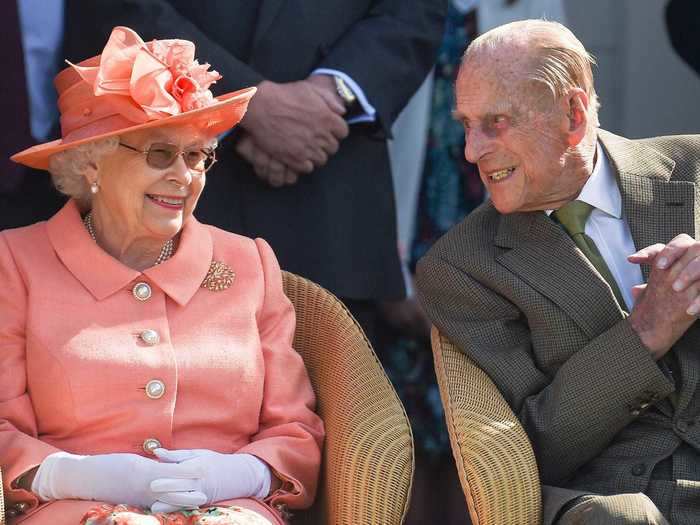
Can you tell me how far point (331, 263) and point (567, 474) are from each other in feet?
4.34

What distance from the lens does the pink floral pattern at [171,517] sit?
11.5 ft

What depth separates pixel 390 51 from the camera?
502 cm

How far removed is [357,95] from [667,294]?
1.48m

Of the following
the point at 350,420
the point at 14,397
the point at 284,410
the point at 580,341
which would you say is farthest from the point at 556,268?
the point at 14,397

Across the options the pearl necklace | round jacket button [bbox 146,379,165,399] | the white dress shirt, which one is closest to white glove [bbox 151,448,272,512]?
round jacket button [bbox 146,379,165,399]

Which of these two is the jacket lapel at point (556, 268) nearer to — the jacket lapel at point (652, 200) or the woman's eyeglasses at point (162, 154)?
the jacket lapel at point (652, 200)

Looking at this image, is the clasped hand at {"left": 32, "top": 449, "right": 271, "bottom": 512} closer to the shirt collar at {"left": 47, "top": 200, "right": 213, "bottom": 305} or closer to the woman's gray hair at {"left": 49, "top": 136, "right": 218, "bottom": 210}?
the shirt collar at {"left": 47, "top": 200, "right": 213, "bottom": 305}

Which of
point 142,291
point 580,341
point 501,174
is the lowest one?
point 580,341

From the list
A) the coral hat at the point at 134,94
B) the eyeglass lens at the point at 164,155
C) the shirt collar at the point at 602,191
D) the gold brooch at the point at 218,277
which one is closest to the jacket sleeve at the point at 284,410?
the gold brooch at the point at 218,277

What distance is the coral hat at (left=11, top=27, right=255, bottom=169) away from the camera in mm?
3889

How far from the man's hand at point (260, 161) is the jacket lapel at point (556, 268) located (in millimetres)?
938

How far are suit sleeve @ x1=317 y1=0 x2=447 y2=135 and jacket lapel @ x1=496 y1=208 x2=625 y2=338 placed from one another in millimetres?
958

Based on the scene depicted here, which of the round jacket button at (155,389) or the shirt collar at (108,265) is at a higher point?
the shirt collar at (108,265)

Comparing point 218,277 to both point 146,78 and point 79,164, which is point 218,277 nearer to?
point 79,164
